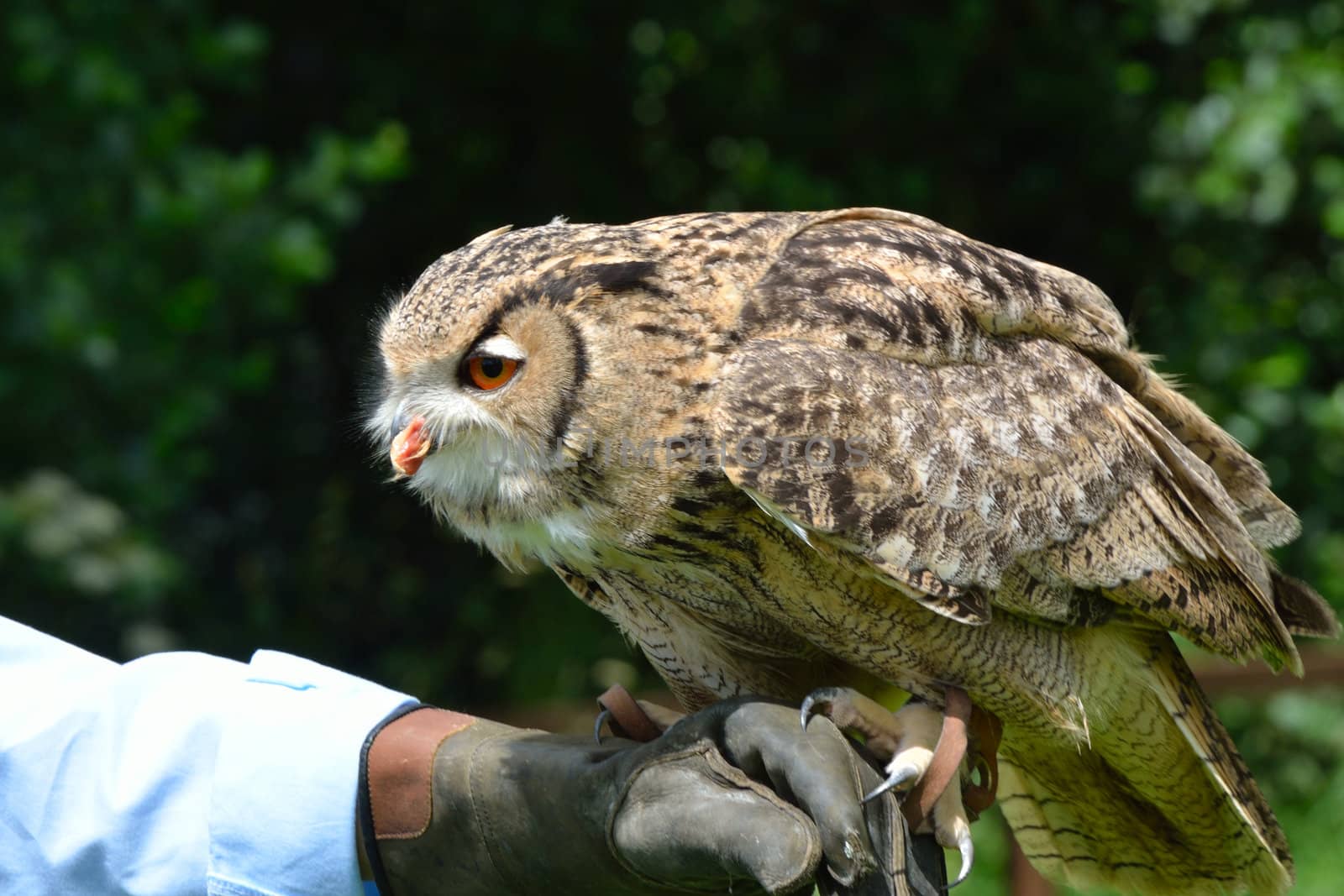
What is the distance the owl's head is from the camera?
2.28m

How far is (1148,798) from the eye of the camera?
110 inches

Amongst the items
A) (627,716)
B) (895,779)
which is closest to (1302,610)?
(895,779)

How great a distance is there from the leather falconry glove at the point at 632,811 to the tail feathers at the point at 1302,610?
103 centimetres

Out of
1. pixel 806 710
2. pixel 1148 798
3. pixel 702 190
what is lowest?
pixel 1148 798

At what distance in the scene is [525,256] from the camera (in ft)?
7.68

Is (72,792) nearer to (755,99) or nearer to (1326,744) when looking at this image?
(755,99)

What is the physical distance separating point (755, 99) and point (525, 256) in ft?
14.2

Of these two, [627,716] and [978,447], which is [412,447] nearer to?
[627,716]

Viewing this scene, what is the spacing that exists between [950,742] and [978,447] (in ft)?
1.58

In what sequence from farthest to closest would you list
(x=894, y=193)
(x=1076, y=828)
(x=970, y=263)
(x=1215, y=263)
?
(x=1215, y=263) → (x=894, y=193) → (x=1076, y=828) → (x=970, y=263)

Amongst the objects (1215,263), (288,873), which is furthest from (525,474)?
(1215,263)

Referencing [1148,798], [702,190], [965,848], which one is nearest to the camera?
[965,848]

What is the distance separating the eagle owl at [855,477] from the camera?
2.27 metres

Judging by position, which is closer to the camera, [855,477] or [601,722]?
[855,477]
